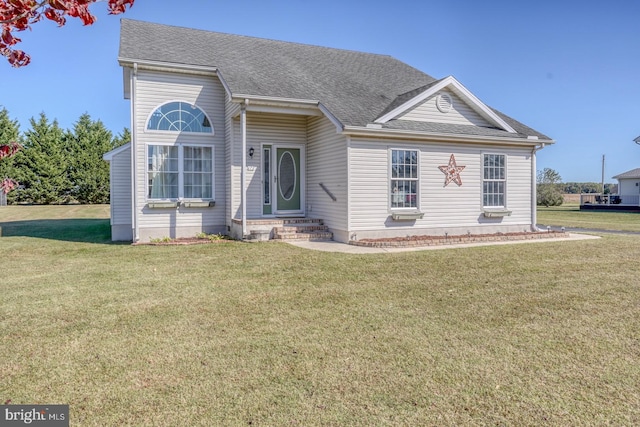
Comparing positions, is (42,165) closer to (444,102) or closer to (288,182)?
(288,182)

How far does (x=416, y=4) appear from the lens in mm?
13453

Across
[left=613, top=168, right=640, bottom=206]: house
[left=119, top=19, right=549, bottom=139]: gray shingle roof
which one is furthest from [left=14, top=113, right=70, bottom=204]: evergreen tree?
[left=613, top=168, right=640, bottom=206]: house

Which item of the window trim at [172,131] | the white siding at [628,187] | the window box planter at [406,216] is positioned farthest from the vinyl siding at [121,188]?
the white siding at [628,187]

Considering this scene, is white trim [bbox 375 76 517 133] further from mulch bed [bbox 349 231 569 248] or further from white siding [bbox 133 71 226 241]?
white siding [bbox 133 71 226 241]

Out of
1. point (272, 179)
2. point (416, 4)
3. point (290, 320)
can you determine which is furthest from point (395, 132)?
point (290, 320)

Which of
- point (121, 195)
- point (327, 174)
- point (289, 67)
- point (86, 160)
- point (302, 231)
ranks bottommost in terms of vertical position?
point (302, 231)

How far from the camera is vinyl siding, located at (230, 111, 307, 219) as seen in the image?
11.6 meters

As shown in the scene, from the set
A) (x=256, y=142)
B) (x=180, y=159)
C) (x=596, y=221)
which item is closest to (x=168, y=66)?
(x=180, y=159)

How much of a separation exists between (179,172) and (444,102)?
7999 mm

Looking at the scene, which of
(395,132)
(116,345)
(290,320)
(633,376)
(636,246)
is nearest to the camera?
(633,376)

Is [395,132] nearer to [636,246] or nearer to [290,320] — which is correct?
[636,246]

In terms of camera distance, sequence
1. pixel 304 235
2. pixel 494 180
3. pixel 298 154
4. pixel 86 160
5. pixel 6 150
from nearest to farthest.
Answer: pixel 6 150
pixel 304 235
pixel 494 180
pixel 298 154
pixel 86 160

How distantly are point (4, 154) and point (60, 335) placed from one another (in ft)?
7.23

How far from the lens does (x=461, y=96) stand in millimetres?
11945
